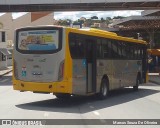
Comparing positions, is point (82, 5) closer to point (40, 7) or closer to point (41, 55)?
point (40, 7)

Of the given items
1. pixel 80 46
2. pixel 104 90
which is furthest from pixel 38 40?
pixel 104 90

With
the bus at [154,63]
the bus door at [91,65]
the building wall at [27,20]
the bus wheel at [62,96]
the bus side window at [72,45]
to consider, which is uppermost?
the building wall at [27,20]

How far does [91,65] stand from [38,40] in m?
2.83

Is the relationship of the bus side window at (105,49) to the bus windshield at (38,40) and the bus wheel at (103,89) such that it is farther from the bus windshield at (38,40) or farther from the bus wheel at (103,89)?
the bus windshield at (38,40)

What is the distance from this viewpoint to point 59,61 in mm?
17328

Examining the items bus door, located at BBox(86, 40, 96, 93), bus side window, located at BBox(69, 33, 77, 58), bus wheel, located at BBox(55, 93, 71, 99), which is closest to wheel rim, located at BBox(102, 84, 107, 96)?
bus door, located at BBox(86, 40, 96, 93)

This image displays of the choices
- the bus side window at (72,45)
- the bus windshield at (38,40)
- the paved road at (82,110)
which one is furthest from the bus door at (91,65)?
the bus windshield at (38,40)

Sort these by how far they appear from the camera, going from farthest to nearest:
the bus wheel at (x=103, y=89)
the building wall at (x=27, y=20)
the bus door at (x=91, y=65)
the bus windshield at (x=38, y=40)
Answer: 1. the building wall at (x=27, y=20)
2. the bus wheel at (x=103, y=89)
3. the bus door at (x=91, y=65)
4. the bus windshield at (x=38, y=40)

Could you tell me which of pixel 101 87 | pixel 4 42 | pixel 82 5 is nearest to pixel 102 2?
pixel 82 5

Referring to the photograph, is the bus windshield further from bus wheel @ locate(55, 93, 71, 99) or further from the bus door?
bus wheel @ locate(55, 93, 71, 99)

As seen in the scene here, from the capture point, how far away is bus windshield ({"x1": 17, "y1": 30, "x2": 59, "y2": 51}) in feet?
57.8

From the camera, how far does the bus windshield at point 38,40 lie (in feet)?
57.8

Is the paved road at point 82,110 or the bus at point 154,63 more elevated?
the paved road at point 82,110

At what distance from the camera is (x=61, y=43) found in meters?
17.4
